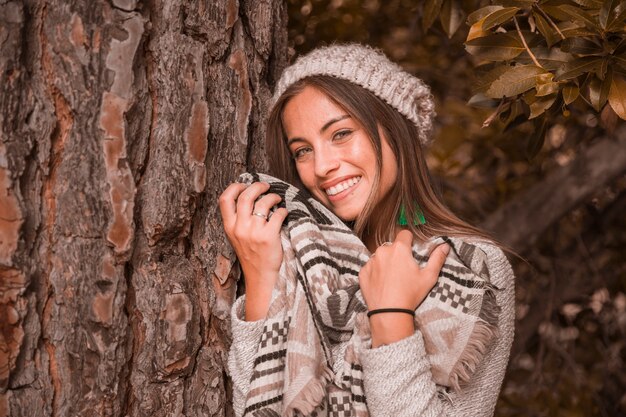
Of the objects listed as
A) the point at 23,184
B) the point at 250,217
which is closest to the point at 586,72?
the point at 250,217

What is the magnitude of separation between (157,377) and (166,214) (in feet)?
1.43

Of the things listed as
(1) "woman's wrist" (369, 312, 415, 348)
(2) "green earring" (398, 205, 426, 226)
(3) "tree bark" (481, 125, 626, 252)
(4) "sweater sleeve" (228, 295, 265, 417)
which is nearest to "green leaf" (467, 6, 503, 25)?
(2) "green earring" (398, 205, 426, 226)

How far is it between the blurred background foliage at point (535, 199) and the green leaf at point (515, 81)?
60 cm

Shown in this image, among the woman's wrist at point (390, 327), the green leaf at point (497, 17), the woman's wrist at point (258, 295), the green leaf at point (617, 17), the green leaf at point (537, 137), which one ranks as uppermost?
the green leaf at point (497, 17)

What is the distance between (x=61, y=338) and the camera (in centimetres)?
180

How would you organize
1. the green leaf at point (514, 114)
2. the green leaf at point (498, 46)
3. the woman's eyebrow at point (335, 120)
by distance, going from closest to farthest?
the green leaf at point (498, 46) → the woman's eyebrow at point (335, 120) → the green leaf at point (514, 114)

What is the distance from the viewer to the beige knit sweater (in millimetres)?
1886

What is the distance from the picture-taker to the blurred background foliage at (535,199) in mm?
3268

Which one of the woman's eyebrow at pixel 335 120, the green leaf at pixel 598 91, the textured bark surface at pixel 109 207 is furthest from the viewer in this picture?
the woman's eyebrow at pixel 335 120

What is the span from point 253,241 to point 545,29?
1034 mm

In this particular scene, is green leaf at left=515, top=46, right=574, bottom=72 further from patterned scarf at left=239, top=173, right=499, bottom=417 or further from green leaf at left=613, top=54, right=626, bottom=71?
patterned scarf at left=239, top=173, right=499, bottom=417

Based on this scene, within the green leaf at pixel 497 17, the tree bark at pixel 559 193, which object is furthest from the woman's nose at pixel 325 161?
the tree bark at pixel 559 193

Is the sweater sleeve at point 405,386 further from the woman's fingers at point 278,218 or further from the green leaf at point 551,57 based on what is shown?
the green leaf at point 551,57

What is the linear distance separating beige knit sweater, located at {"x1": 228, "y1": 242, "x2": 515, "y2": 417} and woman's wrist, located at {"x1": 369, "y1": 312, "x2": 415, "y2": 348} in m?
0.02
